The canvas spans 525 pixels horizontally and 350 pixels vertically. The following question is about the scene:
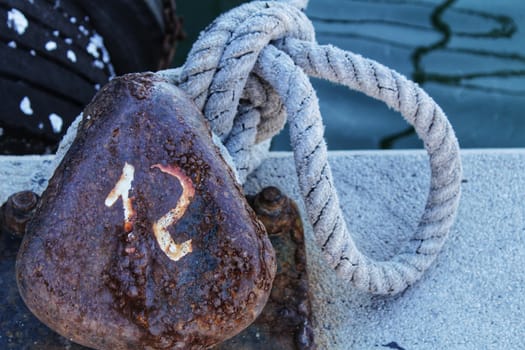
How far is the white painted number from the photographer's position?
773 mm

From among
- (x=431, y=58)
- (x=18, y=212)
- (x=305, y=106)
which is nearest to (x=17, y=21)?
(x=18, y=212)

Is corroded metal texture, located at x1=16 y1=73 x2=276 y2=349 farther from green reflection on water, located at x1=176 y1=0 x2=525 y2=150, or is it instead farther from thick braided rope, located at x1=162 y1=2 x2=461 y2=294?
green reflection on water, located at x1=176 y1=0 x2=525 y2=150

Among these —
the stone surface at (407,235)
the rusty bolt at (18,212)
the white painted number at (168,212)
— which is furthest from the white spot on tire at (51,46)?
the white painted number at (168,212)

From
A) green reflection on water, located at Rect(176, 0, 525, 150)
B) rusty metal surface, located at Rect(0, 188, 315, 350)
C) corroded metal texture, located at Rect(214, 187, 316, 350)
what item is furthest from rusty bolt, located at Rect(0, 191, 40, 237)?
green reflection on water, located at Rect(176, 0, 525, 150)

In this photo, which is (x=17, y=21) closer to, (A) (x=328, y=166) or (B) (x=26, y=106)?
(B) (x=26, y=106)

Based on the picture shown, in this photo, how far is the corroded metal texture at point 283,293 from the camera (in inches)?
37.9

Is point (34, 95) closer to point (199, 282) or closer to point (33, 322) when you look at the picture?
point (33, 322)

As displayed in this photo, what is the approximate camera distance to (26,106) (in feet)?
4.59

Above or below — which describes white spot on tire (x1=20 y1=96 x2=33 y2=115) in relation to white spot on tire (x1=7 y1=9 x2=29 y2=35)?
below

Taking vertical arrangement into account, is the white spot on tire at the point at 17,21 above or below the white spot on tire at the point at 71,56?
above

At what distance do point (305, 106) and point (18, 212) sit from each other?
476mm

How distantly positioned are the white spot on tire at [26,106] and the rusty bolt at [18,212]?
15.2 inches

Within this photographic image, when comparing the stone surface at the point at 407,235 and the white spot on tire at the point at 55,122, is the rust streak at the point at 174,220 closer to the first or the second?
the stone surface at the point at 407,235

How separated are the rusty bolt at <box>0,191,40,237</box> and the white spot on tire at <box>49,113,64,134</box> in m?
0.41
